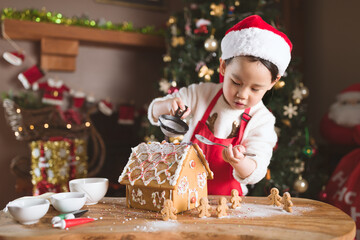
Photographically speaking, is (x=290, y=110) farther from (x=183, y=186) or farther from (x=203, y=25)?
(x=183, y=186)

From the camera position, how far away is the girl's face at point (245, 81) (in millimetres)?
1167

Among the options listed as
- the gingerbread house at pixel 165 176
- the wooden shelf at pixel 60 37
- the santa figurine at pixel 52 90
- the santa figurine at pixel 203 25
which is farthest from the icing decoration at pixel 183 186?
the wooden shelf at pixel 60 37

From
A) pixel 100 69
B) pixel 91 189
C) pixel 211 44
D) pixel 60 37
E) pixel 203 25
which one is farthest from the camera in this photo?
pixel 100 69

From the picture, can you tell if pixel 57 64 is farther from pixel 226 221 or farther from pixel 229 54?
pixel 226 221

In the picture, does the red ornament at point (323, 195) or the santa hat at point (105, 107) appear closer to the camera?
the red ornament at point (323, 195)

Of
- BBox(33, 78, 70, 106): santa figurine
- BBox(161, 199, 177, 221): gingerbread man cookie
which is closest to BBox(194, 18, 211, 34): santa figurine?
Answer: BBox(33, 78, 70, 106): santa figurine

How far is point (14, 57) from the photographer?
266 centimetres

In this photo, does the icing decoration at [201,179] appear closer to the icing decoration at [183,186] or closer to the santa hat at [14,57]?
the icing decoration at [183,186]

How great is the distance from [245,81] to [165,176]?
1.46 feet

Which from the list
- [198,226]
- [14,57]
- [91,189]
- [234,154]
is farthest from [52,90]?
[198,226]

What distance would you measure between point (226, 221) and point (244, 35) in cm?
→ 67

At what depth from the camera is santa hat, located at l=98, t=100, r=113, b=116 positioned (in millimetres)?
2951

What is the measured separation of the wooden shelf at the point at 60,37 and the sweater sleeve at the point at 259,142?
77.3 inches

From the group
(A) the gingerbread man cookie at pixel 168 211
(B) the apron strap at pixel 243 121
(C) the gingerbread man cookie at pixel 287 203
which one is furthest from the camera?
(B) the apron strap at pixel 243 121
